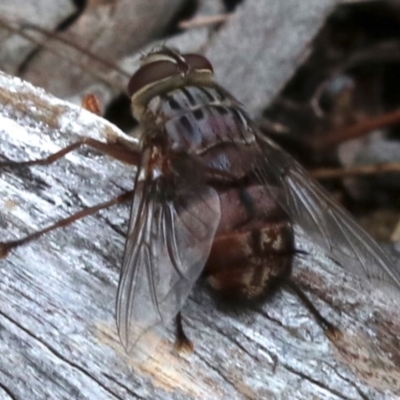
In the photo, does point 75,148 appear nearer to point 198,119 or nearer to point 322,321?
point 198,119

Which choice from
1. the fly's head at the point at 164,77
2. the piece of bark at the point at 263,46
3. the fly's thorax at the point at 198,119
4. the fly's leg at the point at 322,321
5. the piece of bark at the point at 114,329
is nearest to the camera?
the piece of bark at the point at 114,329

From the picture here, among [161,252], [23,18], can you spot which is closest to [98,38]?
[23,18]

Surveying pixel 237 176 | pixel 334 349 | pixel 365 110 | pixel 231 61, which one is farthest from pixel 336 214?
pixel 365 110

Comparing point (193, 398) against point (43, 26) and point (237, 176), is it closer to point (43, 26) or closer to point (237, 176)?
point (237, 176)

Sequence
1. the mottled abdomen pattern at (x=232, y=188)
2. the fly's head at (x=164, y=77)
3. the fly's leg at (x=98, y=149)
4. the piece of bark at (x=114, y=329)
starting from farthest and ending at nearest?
1. the fly's head at (x=164, y=77)
2. the fly's leg at (x=98, y=149)
3. the mottled abdomen pattern at (x=232, y=188)
4. the piece of bark at (x=114, y=329)

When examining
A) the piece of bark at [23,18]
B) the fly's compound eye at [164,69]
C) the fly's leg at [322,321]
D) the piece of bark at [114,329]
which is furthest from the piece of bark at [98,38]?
the fly's leg at [322,321]

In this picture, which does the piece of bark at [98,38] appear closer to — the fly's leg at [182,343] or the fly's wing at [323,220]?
the fly's wing at [323,220]
